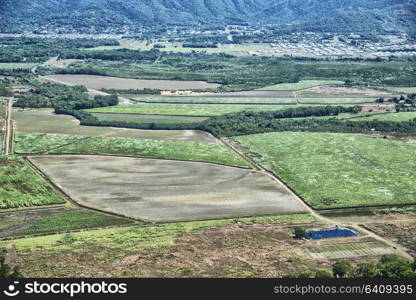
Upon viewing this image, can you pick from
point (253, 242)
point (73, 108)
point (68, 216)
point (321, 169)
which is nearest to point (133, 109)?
point (73, 108)

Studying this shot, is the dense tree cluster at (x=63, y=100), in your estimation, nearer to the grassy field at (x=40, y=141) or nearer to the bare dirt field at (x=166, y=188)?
the grassy field at (x=40, y=141)

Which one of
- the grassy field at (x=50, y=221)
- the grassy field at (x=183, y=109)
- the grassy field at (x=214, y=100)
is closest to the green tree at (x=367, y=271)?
the grassy field at (x=50, y=221)

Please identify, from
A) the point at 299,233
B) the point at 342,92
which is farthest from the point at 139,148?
the point at 342,92

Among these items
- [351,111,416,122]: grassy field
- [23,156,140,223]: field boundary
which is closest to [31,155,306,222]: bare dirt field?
[23,156,140,223]: field boundary

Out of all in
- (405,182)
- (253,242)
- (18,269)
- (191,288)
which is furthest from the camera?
(405,182)

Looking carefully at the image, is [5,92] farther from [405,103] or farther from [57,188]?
[405,103]

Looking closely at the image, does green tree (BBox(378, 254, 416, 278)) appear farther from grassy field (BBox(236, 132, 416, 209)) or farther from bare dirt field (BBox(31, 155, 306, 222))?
grassy field (BBox(236, 132, 416, 209))

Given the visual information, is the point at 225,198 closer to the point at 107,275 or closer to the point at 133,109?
the point at 107,275
